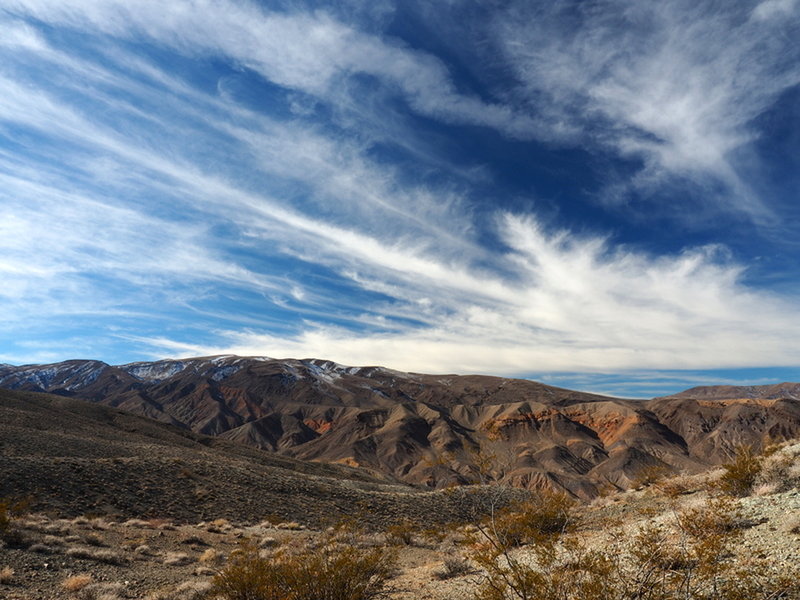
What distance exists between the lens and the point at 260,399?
625ft

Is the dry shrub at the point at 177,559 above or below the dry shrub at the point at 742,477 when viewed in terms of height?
below

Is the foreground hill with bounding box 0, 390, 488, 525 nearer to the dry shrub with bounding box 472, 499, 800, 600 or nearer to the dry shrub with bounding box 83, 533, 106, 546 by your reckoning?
the dry shrub with bounding box 83, 533, 106, 546

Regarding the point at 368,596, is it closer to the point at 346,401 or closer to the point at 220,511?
the point at 220,511

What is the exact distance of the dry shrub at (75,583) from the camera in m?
10.6

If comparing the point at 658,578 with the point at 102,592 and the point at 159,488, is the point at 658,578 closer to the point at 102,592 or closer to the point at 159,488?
the point at 102,592

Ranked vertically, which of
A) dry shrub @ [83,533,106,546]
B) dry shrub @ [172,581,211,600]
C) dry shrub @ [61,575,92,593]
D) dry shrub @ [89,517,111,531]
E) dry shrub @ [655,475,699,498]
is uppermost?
dry shrub @ [655,475,699,498]

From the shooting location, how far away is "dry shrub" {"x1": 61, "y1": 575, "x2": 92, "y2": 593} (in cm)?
1061

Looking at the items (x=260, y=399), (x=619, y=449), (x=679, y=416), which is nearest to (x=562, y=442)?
(x=619, y=449)

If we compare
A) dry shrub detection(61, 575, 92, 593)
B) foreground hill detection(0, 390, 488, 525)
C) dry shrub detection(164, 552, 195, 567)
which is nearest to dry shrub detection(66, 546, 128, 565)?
dry shrub detection(164, 552, 195, 567)

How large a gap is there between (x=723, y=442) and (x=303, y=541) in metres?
152

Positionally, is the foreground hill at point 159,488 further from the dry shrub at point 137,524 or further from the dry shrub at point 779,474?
the dry shrub at point 779,474

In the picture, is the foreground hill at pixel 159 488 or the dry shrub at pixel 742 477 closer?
the dry shrub at pixel 742 477

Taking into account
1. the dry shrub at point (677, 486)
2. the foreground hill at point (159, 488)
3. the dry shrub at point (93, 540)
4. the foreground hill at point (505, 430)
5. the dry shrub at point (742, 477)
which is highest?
the dry shrub at point (742, 477)

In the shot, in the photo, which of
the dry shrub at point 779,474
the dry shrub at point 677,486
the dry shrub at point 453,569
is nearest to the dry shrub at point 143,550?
the dry shrub at point 453,569
